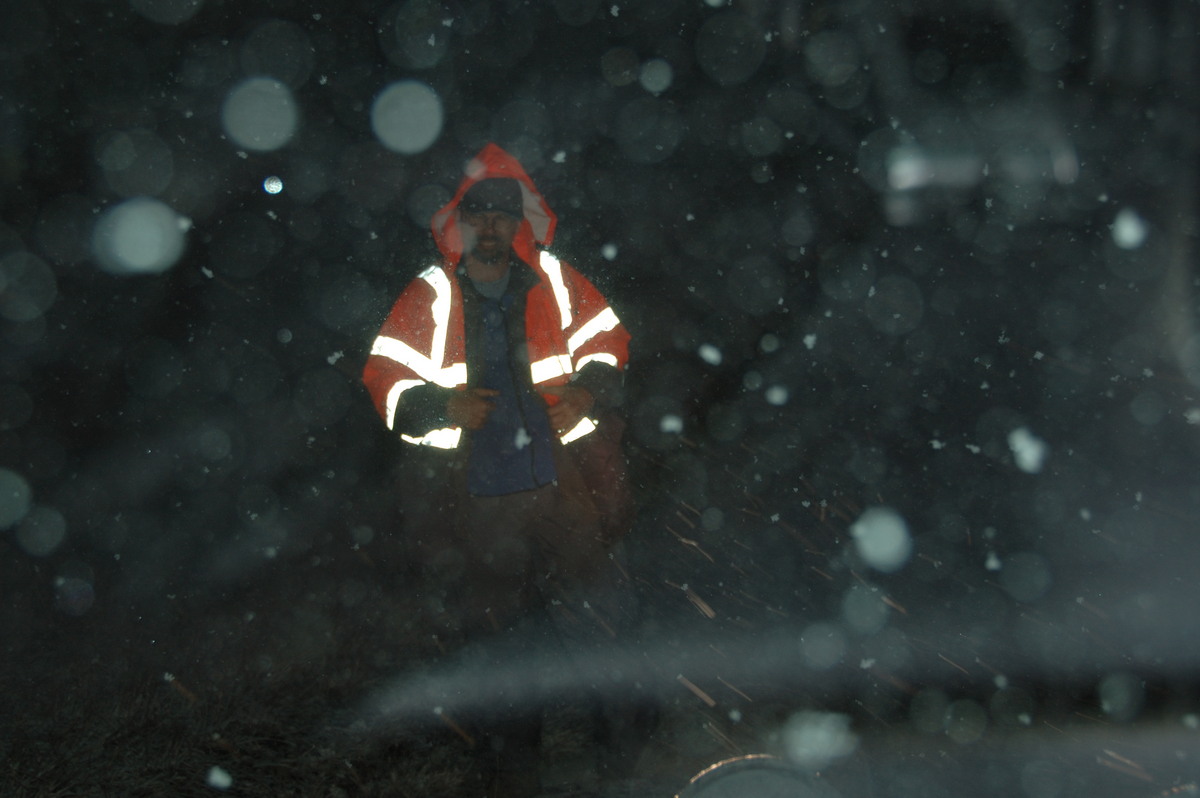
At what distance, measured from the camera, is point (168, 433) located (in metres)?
4.37

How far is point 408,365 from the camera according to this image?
3447 mm

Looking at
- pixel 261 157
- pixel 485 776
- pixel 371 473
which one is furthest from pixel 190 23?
pixel 485 776

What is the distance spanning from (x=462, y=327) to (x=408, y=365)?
30 cm

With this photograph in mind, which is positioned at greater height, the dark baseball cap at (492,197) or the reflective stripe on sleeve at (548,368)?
the dark baseball cap at (492,197)

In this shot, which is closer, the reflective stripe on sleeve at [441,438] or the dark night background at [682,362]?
the reflective stripe on sleeve at [441,438]

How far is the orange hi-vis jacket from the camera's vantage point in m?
3.44

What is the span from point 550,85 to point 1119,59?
333cm

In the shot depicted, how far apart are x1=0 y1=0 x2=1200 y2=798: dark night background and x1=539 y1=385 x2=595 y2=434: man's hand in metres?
0.94

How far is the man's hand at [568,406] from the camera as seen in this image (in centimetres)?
339

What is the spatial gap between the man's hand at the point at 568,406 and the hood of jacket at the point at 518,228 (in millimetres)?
684

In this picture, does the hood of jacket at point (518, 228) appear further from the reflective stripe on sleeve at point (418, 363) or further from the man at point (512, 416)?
the reflective stripe on sleeve at point (418, 363)

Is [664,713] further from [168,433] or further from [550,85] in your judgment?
[550,85]

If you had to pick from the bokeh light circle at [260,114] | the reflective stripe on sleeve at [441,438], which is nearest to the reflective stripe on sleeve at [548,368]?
the reflective stripe on sleeve at [441,438]

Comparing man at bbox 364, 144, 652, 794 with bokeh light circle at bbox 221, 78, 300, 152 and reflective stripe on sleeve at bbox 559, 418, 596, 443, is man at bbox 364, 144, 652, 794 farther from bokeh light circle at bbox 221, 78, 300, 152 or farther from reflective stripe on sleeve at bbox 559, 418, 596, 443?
bokeh light circle at bbox 221, 78, 300, 152
